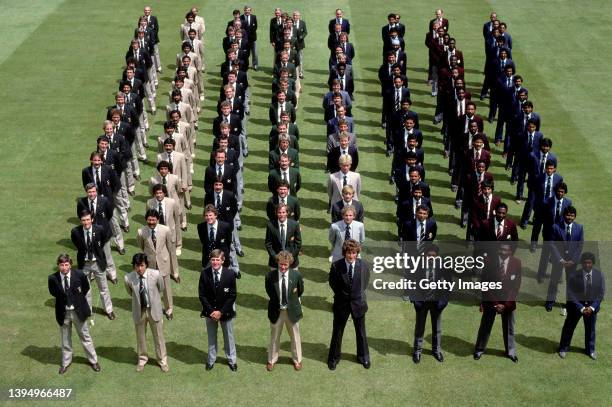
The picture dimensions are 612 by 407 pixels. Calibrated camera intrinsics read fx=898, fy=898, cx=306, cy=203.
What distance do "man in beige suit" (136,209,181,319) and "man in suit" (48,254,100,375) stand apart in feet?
6.68

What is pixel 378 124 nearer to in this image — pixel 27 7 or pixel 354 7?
pixel 354 7

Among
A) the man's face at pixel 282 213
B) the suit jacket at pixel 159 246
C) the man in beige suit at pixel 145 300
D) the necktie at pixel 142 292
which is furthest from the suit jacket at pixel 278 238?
the necktie at pixel 142 292

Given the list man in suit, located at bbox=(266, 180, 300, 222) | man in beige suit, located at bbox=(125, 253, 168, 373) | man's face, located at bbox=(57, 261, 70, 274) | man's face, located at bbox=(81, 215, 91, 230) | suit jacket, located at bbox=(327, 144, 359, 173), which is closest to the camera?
man's face, located at bbox=(57, 261, 70, 274)

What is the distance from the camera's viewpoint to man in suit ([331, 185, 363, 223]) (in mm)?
18141

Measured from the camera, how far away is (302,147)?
25.3 m

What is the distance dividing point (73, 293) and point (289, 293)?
3.75 metres

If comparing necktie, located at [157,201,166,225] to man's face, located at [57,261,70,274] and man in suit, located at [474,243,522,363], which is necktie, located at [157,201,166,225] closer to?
man's face, located at [57,261,70,274]

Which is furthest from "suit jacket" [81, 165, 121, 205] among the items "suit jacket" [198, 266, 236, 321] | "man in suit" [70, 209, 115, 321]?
"suit jacket" [198, 266, 236, 321]

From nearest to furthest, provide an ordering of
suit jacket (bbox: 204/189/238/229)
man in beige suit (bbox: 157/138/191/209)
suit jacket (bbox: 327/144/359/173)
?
1. suit jacket (bbox: 204/189/238/229)
2. man in beige suit (bbox: 157/138/191/209)
3. suit jacket (bbox: 327/144/359/173)

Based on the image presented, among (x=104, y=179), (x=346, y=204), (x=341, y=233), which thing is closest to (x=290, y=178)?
(x=346, y=204)

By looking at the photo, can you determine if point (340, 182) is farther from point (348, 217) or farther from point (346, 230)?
point (348, 217)

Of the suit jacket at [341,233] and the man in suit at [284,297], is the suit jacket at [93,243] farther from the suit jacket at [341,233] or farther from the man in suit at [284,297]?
the suit jacket at [341,233]

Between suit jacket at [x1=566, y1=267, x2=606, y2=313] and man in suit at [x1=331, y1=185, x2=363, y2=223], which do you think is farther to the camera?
man in suit at [x1=331, y1=185, x2=363, y2=223]

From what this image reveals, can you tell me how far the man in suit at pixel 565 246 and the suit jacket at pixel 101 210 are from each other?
8979 millimetres
